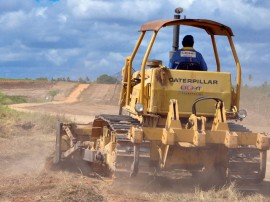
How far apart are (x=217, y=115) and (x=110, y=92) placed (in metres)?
36.3

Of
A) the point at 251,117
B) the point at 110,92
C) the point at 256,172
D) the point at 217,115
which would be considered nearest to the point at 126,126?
the point at 217,115

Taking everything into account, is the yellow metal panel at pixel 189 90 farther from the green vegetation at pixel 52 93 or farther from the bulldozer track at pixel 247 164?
the green vegetation at pixel 52 93

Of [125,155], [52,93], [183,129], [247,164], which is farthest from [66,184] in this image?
[52,93]

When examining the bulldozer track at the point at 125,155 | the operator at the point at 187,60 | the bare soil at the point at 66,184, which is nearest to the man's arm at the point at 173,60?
the operator at the point at 187,60

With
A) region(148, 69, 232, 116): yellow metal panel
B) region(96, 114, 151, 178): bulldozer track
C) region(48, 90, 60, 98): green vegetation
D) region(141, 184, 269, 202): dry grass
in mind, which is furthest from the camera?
region(48, 90, 60, 98): green vegetation

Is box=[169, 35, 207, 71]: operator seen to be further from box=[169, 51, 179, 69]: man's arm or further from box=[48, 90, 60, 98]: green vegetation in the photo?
box=[48, 90, 60, 98]: green vegetation

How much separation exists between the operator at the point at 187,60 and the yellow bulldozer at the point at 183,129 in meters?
0.52

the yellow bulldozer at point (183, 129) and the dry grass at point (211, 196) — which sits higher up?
the yellow bulldozer at point (183, 129)

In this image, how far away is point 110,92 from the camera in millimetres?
46312

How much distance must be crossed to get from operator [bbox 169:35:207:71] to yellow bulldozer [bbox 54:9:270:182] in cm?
52

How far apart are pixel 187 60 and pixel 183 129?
1878 millimetres

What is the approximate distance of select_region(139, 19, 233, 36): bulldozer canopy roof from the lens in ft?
33.7

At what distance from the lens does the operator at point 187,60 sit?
10922 mm

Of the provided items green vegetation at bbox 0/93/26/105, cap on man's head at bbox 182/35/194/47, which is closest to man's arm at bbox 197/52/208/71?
cap on man's head at bbox 182/35/194/47
